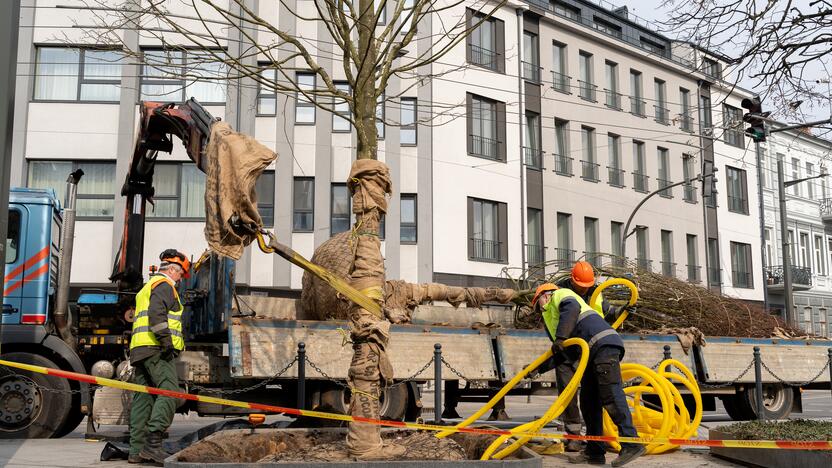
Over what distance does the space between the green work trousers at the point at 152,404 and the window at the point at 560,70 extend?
26.3m

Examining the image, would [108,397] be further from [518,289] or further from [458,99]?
[458,99]

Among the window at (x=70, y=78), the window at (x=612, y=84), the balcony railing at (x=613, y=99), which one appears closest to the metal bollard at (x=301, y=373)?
the window at (x=70, y=78)

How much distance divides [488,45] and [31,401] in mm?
22438

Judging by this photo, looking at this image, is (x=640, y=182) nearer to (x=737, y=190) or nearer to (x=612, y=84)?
(x=612, y=84)

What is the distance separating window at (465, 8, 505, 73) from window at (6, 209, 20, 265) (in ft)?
65.3

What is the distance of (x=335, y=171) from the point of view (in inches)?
1051

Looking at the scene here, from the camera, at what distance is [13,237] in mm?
11156

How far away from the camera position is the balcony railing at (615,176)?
113 feet

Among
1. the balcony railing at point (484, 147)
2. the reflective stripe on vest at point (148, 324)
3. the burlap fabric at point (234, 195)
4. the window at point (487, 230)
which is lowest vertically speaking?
the reflective stripe on vest at point (148, 324)

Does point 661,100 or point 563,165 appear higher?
point 661,100

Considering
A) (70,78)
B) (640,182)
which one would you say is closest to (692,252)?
(640,182)

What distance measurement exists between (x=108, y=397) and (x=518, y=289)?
19.6 ft

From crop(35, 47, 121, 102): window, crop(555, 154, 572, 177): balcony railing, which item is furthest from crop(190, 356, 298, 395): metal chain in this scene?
crop(555, 154, 572, 177): balcony railing

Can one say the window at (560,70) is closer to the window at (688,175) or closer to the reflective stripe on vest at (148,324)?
the window at (688,175)
